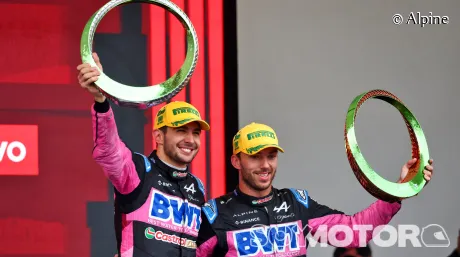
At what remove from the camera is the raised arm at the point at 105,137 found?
3.31 m

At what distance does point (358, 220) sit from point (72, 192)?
4.84 feet

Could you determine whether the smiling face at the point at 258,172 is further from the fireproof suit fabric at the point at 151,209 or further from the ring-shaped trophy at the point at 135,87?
the ring-shaped trophy at the point at 135,87

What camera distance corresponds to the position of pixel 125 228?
368cm

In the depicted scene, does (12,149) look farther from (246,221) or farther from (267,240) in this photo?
(267,240)

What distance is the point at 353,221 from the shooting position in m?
4.17

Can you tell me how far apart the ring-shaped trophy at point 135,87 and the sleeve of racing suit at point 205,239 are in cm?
65

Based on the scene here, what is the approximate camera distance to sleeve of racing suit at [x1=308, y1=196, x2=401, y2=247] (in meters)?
4.09

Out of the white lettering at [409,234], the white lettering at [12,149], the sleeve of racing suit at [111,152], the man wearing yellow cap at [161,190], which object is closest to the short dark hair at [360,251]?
the white lettering at [409,234]

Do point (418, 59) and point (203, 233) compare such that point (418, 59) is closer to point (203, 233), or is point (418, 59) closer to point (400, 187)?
point (400, 187)

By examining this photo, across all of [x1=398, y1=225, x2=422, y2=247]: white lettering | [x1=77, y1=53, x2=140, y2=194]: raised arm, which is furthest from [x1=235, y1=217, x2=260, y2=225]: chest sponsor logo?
[x1=398, y1=225, x2=422, y2=247]: white lettering

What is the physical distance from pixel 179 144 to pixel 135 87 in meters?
0.38

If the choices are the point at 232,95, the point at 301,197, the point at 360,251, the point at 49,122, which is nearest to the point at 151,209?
the point at 301,197

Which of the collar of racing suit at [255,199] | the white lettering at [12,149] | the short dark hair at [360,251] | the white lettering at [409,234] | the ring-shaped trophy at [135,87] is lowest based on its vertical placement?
the short dark hair at [360,251]

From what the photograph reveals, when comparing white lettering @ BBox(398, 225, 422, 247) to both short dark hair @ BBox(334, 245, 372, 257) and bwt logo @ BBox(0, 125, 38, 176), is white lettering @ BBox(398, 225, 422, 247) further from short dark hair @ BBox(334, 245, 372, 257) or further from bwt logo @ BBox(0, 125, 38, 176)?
bwt logo @ BBox(0, 125, 38, 176)
